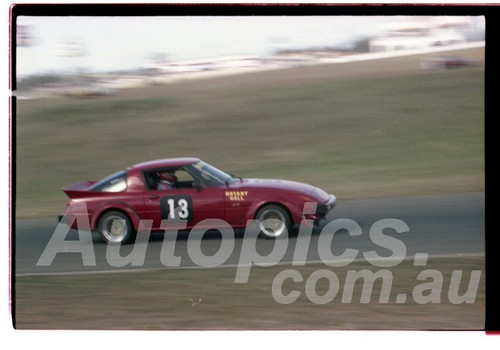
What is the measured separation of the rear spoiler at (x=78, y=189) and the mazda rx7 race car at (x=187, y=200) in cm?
1

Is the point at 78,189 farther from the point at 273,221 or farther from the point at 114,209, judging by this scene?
the point at 273,221

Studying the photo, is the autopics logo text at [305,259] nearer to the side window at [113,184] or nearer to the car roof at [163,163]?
the side window at [113,184]

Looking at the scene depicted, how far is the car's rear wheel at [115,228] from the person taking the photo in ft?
29.6

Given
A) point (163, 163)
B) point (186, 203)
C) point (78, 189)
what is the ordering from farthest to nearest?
point (186, 203), point (163, 163), point (78, 189)

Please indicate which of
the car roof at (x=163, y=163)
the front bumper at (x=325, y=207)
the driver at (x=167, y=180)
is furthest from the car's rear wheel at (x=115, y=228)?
the front bumper at (x=325, y=207)

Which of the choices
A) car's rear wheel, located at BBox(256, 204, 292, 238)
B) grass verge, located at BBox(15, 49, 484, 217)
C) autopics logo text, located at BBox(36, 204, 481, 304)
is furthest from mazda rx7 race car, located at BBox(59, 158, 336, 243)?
grass verge, located at BBox(15, 49, 484, 217)

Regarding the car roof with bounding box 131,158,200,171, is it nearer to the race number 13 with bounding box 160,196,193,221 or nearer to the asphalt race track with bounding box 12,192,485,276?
the race number 13 with bounding box 160,196,193,221

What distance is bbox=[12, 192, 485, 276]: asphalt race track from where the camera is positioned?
26.3 ft

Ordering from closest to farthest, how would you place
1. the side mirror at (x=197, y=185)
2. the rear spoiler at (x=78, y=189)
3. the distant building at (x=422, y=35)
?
1. the distant building at (x=422, y=35)
2. the rear spoiler at (x=78, y=189)
3. the side mirror at (x=197, y=185)

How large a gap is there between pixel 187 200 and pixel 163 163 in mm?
693

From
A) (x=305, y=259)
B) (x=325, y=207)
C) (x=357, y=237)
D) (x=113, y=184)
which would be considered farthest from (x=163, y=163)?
(x=357, y=237)

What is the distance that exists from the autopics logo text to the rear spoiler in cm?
32

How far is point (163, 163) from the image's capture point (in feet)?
29.9
